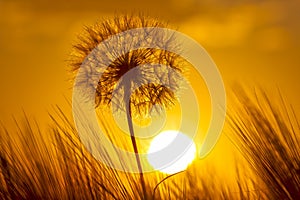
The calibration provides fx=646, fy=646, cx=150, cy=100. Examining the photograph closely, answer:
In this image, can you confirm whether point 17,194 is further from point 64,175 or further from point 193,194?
point 193,194

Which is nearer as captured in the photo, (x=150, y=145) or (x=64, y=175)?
(x=64, y=175)

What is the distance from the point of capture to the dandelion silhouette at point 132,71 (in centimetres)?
497

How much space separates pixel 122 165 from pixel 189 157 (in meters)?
0.56

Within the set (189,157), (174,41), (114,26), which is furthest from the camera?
(174,41)

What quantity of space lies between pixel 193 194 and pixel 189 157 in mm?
369

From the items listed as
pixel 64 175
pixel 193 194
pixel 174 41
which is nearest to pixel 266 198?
pixel 193 194

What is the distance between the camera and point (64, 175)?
192 centimetres

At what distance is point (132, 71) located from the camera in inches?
209

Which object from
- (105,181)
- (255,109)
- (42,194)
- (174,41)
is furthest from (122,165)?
(174,41)

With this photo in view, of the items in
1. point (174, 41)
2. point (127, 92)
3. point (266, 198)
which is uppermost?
point (174, 41)

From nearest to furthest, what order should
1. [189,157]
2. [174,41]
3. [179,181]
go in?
[179,181] < [189,157] < [174,41]

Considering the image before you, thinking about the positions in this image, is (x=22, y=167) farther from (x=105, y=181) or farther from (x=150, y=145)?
(x=150, y=145)

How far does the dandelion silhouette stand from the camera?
497 cm

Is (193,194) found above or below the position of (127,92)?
below
